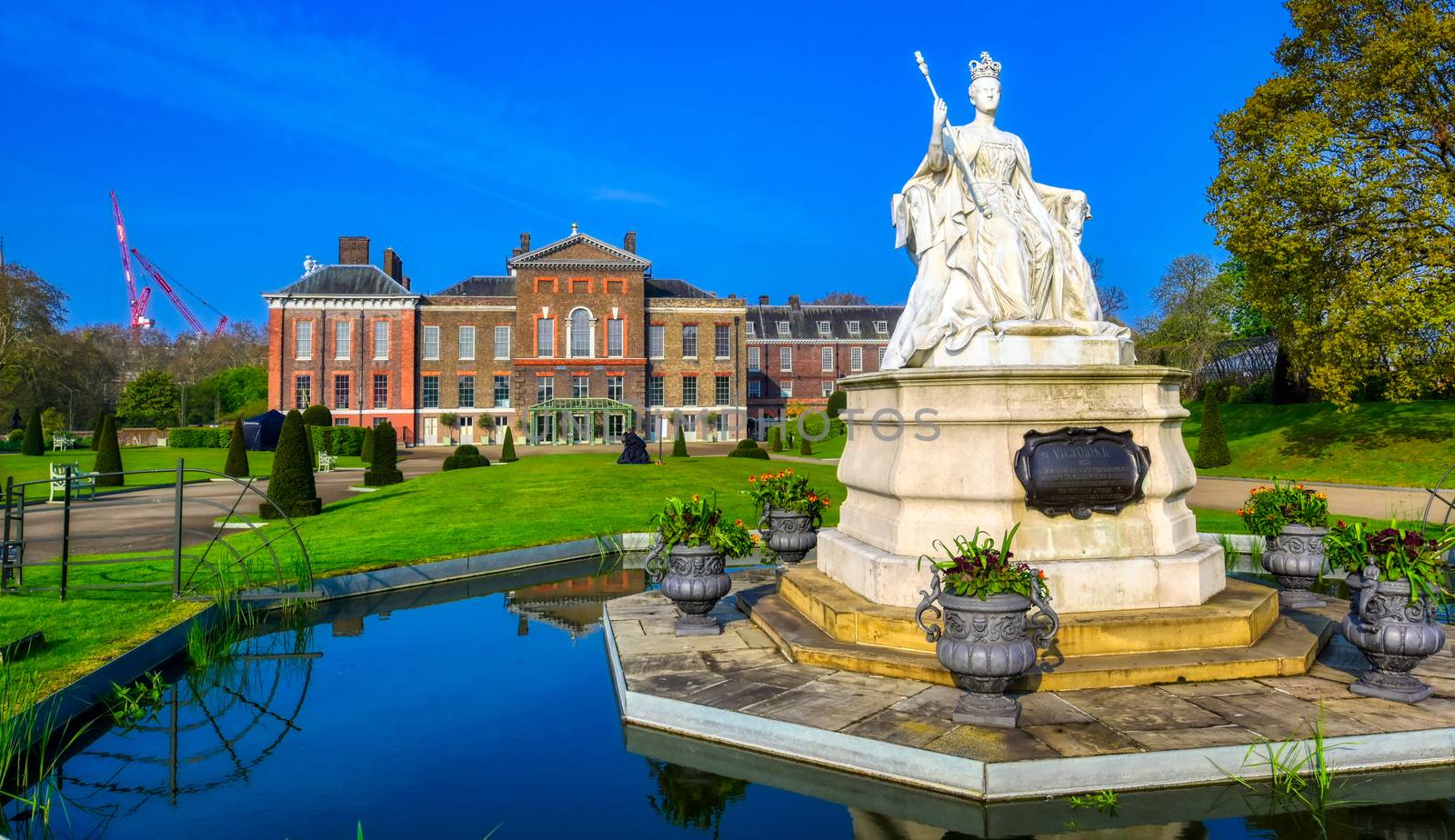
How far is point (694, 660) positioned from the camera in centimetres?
639

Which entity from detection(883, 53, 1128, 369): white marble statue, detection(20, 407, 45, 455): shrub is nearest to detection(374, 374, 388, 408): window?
detection(20, 407, 45, 455): shrub

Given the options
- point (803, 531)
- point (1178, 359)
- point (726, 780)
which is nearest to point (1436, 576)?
point (726, 780)

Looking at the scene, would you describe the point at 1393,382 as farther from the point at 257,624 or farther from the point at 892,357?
the point at 257,624

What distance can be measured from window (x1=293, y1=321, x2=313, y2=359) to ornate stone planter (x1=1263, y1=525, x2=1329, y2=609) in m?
58.8

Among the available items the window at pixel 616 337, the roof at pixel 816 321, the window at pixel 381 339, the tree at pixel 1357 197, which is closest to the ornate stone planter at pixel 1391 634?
the tree at pixel 1357 197

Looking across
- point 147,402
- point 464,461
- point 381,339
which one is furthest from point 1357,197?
point 147,402

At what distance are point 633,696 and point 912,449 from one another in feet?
9.45

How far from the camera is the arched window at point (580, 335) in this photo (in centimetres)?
5706

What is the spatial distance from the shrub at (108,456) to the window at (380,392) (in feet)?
97.4

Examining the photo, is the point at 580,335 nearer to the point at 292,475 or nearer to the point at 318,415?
the point at 318,415

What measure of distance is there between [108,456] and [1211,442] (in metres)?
36.0

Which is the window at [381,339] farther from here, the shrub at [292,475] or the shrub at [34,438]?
the shrub at [292,475]

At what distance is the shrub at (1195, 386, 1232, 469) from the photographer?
89.3ft

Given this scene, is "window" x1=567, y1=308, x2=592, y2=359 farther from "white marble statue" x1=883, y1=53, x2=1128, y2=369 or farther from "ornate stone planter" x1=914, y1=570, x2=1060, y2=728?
"ornate stone planter" x1=914, y1=570, x2=1060, y2=728
